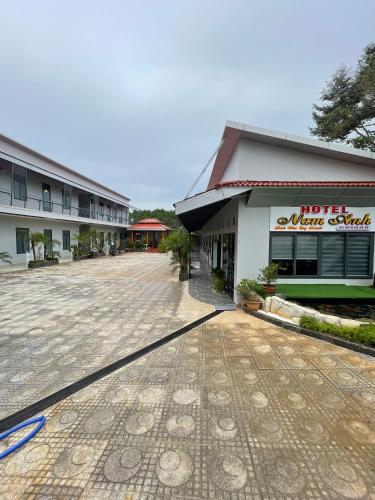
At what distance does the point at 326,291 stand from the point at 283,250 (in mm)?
1630

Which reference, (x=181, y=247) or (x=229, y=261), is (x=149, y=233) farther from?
(x=229, y=261)

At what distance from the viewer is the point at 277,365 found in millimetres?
3684

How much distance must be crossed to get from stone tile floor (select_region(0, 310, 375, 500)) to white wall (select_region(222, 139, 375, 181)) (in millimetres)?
6558

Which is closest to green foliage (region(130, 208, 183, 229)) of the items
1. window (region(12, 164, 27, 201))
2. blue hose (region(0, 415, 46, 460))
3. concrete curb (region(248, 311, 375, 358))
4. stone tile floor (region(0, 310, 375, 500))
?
window (region(12, 164, 27, 201))

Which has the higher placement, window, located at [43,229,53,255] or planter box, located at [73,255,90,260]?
window, located at [43,229,53,255]

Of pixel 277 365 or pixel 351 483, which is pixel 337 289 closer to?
pixel 277 365

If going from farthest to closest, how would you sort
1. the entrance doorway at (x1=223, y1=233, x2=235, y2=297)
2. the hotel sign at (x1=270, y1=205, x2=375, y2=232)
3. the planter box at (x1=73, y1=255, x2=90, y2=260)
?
1. the planter box at (x1=73, y1=255, x2=90, y2=260)
2. the entrance doorway at (x1=223, y1=233, x2=235, y2=297)
3. the hotel sign at (x1=270, y1=205, x2=375, y2=232)

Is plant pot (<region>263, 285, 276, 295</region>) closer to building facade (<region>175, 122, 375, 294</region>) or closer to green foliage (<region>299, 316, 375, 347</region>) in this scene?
building facade (<region>175, 122, 375, 294</region>)

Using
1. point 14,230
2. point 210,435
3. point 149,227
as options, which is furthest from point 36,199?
point 210,435

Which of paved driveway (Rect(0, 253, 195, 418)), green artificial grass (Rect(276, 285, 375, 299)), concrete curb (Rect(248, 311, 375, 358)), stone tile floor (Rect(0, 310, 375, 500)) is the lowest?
paved driveway (Rect(0, 253, 195, 418))

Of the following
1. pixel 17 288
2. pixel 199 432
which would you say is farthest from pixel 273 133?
pixel 17 288

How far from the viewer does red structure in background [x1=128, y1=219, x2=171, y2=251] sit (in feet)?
108

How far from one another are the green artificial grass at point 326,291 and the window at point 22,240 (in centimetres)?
1684

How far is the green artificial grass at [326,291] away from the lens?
6.36 meters
